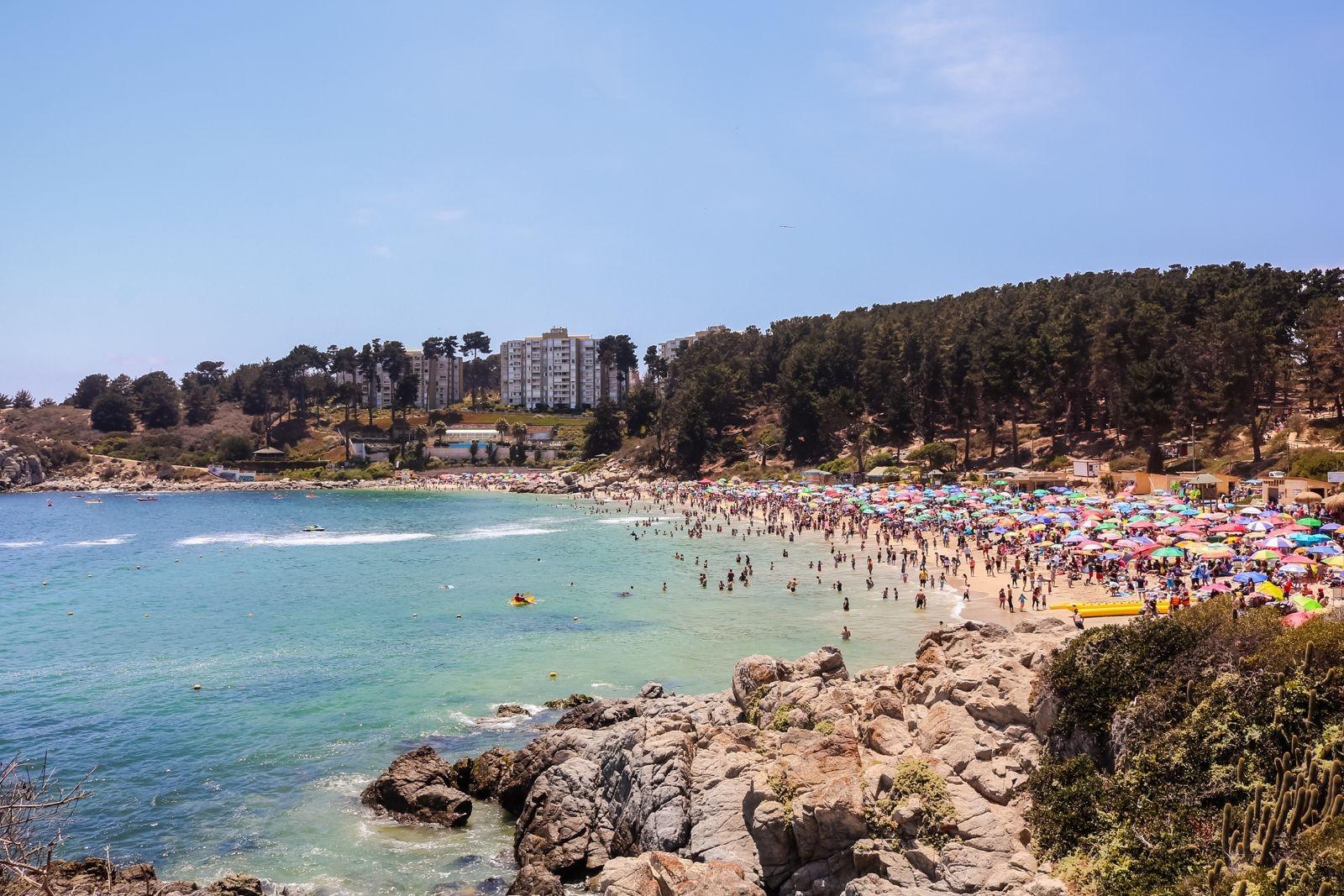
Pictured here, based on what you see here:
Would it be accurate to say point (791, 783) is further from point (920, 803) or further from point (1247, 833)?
point (1247, 833)

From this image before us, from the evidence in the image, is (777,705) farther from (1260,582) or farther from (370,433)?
(370,433)

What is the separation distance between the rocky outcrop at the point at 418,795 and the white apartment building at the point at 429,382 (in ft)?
447

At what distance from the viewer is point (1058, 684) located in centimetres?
1494

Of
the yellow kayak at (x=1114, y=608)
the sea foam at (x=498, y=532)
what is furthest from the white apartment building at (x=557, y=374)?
the yellow kayak at (x=1114, y=608)

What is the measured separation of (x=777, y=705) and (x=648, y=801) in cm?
350

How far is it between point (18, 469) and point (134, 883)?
426 ft

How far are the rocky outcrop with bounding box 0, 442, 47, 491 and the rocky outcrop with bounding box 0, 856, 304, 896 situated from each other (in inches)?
4991

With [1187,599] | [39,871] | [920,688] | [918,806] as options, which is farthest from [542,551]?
[39,871]

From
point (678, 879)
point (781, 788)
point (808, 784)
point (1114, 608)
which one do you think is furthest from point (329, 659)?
point (1114, 608)

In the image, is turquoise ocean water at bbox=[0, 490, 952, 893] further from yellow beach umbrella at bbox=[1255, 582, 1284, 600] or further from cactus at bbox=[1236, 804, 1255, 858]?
cactus at bbox=[1236, 804, 1255, 858]

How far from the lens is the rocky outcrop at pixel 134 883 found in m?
13.7

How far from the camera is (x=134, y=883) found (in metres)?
14.6

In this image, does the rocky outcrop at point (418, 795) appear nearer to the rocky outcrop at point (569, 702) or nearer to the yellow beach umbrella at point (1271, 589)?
the rocky outcrop at point (569, 702)

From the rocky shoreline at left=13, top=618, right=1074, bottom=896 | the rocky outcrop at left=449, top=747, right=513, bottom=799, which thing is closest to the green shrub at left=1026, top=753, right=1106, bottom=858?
the rocky shoreline at left=13, top=618, right=1074, bottom=896
